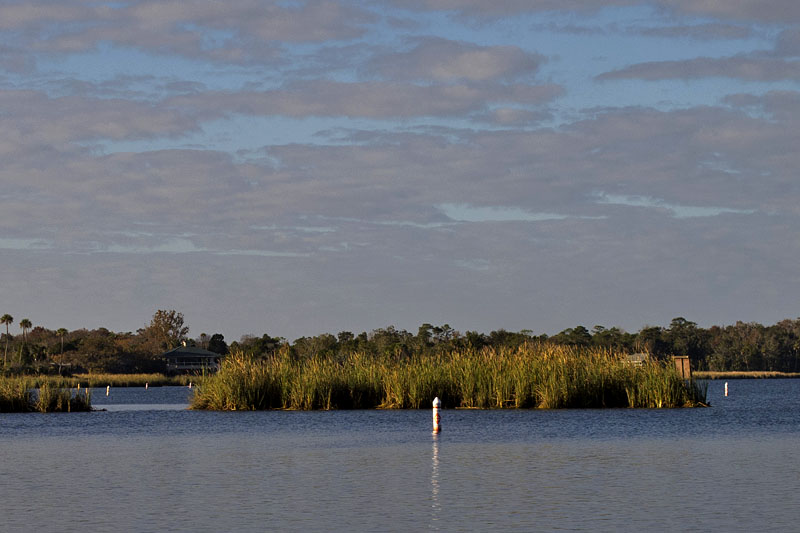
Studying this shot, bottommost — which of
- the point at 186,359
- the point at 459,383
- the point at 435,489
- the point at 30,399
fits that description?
the point at 435,489

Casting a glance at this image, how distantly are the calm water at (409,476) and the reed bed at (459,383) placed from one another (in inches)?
314

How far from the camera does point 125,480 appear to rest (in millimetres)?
21734

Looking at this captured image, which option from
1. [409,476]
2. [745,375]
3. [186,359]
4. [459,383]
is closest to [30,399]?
[459,383]

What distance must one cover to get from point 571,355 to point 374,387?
359 inches

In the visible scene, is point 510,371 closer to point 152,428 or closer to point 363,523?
point 152,428

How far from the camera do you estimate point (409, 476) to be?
2184 cm

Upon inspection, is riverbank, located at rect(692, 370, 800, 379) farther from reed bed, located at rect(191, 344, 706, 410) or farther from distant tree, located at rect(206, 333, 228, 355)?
reed bed, located at rect(191, 344, 706, 410)

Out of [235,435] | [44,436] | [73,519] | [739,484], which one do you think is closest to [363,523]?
[73,519]

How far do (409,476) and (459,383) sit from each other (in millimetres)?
28161

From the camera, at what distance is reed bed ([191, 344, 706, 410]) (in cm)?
4819

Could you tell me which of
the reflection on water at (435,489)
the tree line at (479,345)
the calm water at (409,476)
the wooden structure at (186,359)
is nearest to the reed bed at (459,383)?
the calm water at (409,476)

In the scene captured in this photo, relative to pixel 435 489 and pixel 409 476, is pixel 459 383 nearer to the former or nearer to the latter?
pixel 409 476

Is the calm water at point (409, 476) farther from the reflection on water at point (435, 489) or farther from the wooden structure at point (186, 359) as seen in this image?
the wooden structure at point (186, 359)

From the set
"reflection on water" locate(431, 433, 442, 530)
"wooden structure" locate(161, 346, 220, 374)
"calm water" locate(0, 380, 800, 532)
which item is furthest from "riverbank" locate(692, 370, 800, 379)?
"reflection on water" locate(431, 433, 442, 530)
